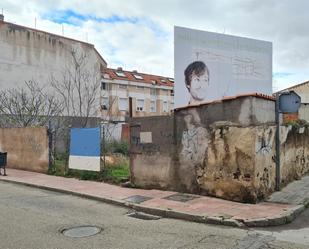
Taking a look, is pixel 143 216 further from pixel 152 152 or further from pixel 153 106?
pixel 153 106

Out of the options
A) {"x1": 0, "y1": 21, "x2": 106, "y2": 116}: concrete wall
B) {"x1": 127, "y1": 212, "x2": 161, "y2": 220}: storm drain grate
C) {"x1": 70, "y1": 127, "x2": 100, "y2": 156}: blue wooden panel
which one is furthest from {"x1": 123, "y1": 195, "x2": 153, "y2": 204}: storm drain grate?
{"x1": 0, "y1": 21, "x2": 106, "y2": 116}: concrete wall

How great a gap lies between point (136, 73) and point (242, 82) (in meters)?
38.0

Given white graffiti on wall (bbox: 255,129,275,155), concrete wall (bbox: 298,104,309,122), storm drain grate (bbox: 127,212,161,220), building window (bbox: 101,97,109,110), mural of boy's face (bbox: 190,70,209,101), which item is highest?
building window (bbox: 101,97,109,110)

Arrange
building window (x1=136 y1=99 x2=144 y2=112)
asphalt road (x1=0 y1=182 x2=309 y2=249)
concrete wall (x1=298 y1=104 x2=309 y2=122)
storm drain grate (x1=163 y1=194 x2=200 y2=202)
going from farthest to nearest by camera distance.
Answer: building window (x1=136 y1=99 x2=144 y2=112) → concrete wall (x1=298 y1=104 x2=309 y2=122) → storm drain grate (x1=163 y1=194 x2=200 y2=202) → asphalt road (x1=0 y1=182 x2=309 y2=249)

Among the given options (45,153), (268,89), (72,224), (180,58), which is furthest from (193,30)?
(72,224)

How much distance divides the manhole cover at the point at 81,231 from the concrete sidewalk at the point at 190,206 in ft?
6.41

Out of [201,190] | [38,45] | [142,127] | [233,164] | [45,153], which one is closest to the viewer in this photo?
[233,164]

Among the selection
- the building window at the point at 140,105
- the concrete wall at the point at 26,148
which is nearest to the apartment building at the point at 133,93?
the building window at the point at 140,105

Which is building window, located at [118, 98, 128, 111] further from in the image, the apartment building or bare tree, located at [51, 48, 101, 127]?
bare tree, located at [51, 48, 101, 127]

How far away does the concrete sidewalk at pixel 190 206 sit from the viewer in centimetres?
857

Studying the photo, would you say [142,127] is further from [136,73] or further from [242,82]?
[136,73]

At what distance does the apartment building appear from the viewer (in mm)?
54750

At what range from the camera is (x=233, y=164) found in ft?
34.1

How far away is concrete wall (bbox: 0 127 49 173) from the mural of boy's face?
1039cm
